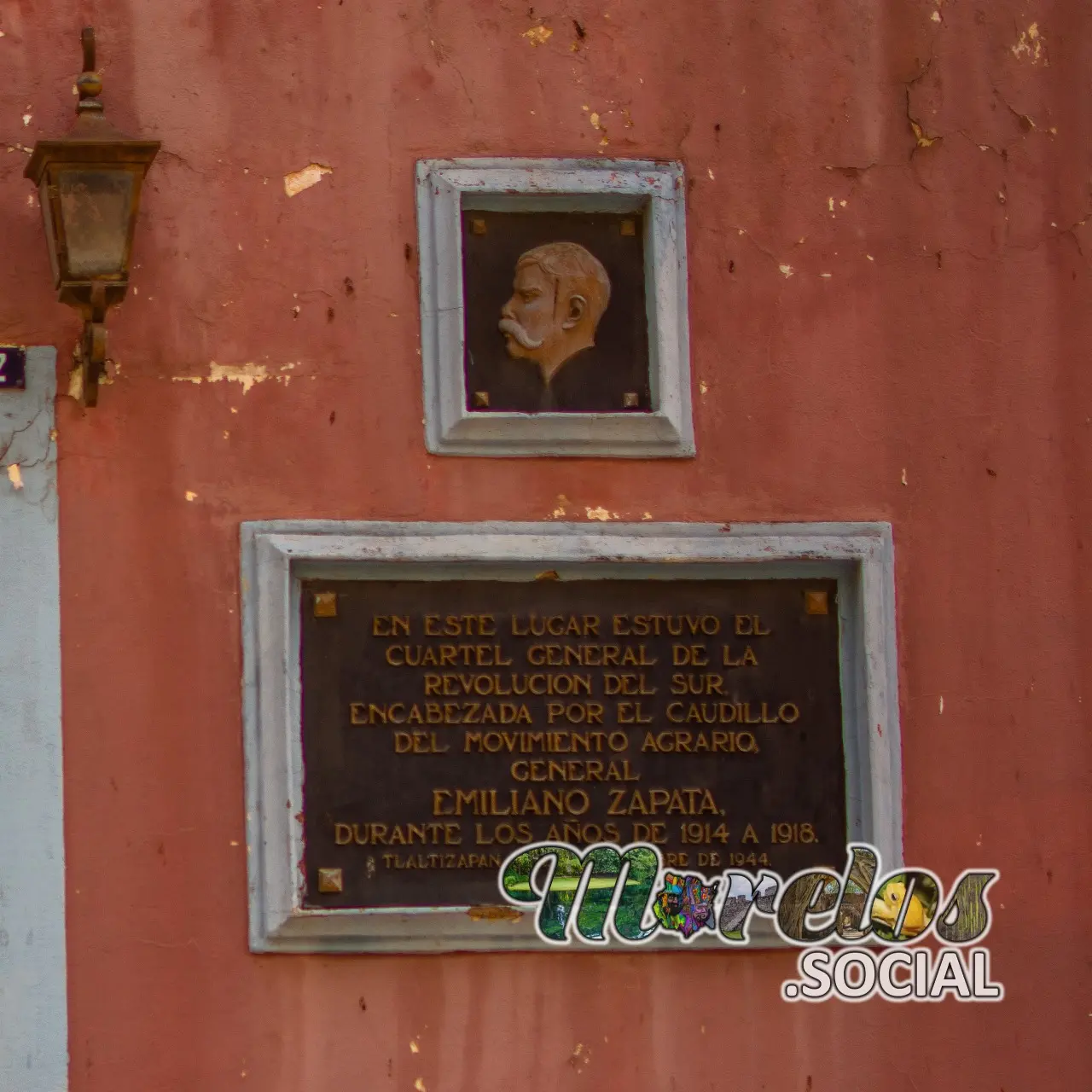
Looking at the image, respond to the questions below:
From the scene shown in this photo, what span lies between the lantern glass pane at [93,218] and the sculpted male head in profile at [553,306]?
3.80 ft

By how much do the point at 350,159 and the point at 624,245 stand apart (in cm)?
83

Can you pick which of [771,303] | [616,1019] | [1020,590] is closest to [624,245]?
[771,303]

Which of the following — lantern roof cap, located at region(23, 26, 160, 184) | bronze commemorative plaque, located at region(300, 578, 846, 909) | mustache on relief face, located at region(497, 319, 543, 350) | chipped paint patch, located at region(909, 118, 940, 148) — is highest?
chipped paint patch, located at region(909, 118, 940, 148)

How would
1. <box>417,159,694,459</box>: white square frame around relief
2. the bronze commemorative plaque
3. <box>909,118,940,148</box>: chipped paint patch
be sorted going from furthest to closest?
<box>909,118,940,148</box>: chipped paint patch
<box>417,159,694,459</box>: white square frame around relief
the bronze commemorative plaque

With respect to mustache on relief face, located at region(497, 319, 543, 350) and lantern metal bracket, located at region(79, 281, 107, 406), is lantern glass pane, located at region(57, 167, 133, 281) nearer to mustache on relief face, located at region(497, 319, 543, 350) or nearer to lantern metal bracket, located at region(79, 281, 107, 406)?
lantern metal bracket, located at region(79, 281, 107, 406)

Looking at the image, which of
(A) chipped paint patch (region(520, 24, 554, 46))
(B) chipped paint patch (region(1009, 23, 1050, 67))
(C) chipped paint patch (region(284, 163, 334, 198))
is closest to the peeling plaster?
(C) chipped paint patch (region(284, 163, 334, 198))

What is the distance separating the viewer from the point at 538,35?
737 centimetres

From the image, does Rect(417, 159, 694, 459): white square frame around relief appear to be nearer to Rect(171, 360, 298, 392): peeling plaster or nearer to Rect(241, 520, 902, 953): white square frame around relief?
Rect(241, 520, 902, 953): white square frame around relief

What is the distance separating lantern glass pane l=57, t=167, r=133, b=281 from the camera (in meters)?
6.70

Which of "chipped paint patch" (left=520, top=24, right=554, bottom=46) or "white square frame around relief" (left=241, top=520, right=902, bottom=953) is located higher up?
"chipped paint patch" (left=520, top=24, right=554, bottom=46)

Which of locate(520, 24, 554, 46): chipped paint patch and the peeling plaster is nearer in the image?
the peeling plaster

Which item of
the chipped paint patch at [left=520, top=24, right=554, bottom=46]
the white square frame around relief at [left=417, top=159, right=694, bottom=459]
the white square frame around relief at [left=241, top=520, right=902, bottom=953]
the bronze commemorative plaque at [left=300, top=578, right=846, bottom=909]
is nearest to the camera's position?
the white square frame around relief at [left=241, top=520, right=902, bottom=953]

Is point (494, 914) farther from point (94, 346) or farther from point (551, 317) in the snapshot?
point (94, 346)

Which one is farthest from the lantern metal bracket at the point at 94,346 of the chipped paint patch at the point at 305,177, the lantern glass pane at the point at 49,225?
the chipped paint patch at the point at 305,177
